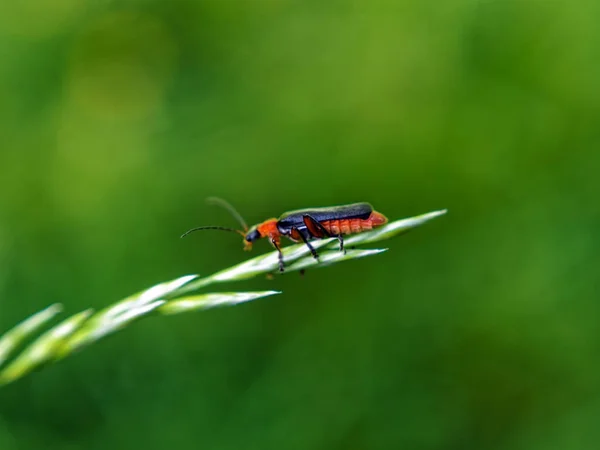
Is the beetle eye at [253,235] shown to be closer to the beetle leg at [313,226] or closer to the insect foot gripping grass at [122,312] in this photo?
the beetle leg at [313,226]

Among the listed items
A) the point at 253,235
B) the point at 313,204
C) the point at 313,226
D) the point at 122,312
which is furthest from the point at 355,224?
the point at 313,204

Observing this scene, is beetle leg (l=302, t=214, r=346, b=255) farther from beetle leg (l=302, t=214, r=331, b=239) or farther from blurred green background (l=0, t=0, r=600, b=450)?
blurred green background (l=0, t=0, r=600, b=450)

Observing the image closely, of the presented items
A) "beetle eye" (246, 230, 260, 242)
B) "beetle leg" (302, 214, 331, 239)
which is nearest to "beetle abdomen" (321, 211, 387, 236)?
"beetle leg" (302, 214, 331, 239)

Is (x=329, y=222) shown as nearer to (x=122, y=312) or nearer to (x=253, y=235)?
(x=253, y=235)

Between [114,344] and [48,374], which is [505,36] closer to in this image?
[114,344]

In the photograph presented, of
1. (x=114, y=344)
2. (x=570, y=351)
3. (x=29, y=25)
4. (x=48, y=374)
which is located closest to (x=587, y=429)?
(x=570, y=351)

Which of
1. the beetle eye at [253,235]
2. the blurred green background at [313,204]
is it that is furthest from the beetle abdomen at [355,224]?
the blurred green background at [313,204]

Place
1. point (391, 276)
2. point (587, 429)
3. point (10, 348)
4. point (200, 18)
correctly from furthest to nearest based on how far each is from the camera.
A: point (200, 18) < point (391, 276) < point (587, 429) < point (10, 348)
